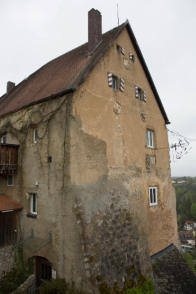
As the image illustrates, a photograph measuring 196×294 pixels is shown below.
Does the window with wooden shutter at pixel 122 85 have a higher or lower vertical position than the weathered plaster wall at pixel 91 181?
higher

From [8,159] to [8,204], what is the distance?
7.41ft

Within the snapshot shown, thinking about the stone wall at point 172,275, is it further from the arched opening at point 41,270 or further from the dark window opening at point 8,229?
the dark window opening at point 8,229

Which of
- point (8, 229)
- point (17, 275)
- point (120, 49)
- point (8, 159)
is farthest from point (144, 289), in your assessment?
point (120, 49)

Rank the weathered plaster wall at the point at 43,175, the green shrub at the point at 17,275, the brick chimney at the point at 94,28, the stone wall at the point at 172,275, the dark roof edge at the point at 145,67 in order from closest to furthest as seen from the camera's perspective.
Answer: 1. the weathered plaster wall at the point at 43,175
2. the green shrub at the point at 17,275
3. the stone wall at the point at 172,275
4. the brick chimney at the point at 94,28
5. the dark roof edge at the point at 145,67

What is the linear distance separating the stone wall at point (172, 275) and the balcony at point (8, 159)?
9291 mm

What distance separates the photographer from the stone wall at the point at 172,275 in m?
10.6

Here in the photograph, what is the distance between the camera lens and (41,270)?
388 inches

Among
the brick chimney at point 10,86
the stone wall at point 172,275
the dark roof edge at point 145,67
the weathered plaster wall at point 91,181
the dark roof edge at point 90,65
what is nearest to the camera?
the weathered plaster wall at point 91,181

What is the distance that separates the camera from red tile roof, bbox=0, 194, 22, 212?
1025 centimetres

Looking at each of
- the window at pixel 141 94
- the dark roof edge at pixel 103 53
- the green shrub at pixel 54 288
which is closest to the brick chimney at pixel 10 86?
the dark roof edge at pixel 103 53

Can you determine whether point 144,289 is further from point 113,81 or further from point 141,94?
point 141,94

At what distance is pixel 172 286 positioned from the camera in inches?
418

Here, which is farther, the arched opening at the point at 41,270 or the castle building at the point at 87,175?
the arched opening at the point at 41,270

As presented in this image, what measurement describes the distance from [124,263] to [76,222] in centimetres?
331
